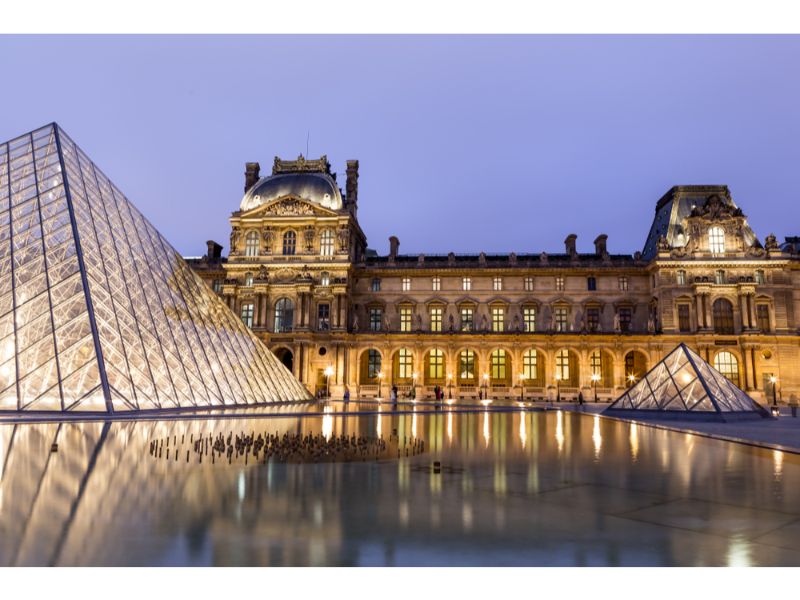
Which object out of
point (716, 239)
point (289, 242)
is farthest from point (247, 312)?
point (716, 239)

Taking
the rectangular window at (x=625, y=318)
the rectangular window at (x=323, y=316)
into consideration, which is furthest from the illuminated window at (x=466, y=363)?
the rectangular window at (x=625, y=318)

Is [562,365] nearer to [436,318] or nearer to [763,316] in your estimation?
[436,318]

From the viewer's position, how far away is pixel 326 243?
4700 centimetres

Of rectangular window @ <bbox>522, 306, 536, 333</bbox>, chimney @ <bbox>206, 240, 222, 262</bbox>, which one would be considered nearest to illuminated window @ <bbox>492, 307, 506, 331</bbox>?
rectangular window @ <bbox>522, 306, 536, 333</bbox>

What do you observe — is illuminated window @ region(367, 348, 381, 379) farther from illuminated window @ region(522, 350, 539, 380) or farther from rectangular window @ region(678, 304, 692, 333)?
rectangular window @ region(678, 304, 692, 333)

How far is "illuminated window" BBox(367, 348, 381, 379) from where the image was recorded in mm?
49375

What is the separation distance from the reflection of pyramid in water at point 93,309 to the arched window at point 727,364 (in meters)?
34.8

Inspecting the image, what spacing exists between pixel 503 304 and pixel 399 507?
140 feet

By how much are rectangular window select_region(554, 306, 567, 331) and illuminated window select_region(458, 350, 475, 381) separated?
755 cm

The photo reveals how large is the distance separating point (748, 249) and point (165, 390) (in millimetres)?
43828

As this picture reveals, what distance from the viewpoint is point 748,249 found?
44.4 m

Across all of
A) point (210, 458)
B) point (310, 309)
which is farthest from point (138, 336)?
point (310, 309)

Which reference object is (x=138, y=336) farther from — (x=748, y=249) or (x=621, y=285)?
(x=748, y=249)

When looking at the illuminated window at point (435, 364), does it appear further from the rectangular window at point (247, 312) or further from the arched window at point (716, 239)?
the arched window at point (716, 239)
